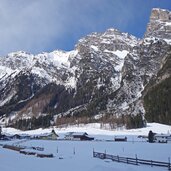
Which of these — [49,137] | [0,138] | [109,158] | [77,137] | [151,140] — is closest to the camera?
[109,158]

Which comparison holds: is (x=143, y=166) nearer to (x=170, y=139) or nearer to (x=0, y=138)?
(x=170, y=139)

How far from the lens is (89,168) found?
175ft

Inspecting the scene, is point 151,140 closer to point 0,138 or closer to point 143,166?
point 143,166

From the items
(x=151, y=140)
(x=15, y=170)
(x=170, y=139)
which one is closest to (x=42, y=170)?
(x=15, y=170)

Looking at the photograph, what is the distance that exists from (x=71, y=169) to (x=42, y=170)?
Answer: 4346 millimetres

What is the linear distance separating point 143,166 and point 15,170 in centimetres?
2032

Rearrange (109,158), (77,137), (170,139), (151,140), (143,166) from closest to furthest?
(143,166)
(109,158)
(151,140)
(170,139)
(77,137)

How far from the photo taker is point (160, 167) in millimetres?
54094

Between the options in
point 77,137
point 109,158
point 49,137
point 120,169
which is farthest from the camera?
point 49,137

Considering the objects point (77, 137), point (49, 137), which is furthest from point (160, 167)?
point (49, 137)

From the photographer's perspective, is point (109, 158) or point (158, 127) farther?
point (158, 127)

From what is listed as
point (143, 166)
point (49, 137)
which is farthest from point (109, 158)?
point (49, 137)

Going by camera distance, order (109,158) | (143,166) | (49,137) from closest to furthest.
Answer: (143,166)
(109,158)
(49,137)

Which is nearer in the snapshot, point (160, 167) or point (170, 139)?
point (160, 167)
